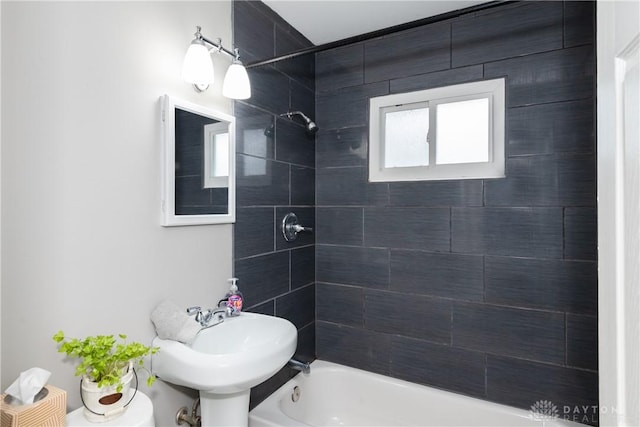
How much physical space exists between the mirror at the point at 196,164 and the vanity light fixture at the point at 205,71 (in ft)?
0.35

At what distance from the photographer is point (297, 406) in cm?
210

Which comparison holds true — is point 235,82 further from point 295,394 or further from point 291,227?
point 295,394

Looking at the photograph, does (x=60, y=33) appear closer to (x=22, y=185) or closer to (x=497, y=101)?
(x=22, y=185)

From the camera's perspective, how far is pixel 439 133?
2111 millimetres

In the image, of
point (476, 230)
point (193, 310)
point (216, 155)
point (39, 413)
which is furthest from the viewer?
point (476, 230)

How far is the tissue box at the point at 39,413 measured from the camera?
788 millimetres

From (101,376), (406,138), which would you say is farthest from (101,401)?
(406,138)

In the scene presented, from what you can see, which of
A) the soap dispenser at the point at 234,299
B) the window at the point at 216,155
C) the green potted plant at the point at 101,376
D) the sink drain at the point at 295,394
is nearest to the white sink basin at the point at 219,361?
the soap dispenser at the point at 234,299

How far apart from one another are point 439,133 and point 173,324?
1.79 m

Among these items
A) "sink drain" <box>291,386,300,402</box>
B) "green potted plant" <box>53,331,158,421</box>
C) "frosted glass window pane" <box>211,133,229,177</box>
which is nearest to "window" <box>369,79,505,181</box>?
"frosted glass window pane" <box>211,133,229,177</box>

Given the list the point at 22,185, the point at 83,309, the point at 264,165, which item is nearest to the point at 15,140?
the point at 22,185

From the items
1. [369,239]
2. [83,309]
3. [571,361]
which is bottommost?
[571,361]

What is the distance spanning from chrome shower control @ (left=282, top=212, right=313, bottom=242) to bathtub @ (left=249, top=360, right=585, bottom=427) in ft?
2.94

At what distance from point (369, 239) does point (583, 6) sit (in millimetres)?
1666
